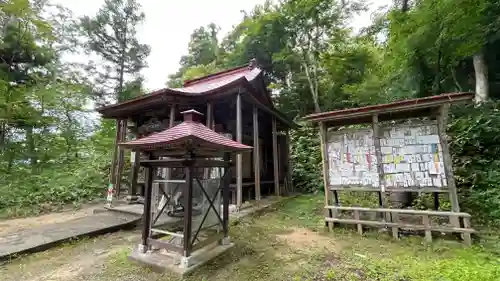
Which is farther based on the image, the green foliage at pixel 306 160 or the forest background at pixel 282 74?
the green foliage at pixel 306 160

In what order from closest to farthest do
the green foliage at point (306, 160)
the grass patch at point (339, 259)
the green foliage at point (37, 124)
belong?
the grass patch at point (339, 259) → the green foliage at point (37, 124) → the green foliage at point (306, 160)

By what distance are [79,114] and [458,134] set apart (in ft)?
48.8

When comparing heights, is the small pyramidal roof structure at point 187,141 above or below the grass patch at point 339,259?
above

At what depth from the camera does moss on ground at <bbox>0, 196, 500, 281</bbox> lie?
289 cm

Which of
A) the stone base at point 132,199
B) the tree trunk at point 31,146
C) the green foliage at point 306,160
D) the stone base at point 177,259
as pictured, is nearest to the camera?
the stone base at point 177,259

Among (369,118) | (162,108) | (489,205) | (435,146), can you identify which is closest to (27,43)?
(162,108)

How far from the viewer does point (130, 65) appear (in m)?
A: 15.4

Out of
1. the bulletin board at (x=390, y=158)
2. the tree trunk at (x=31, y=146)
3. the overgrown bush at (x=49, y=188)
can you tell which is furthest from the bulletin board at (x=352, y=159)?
the tree trunk at (x=31, y=146)

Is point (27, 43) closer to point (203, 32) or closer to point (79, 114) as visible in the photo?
point (79, 114)

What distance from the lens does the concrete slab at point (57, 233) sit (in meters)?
3.85

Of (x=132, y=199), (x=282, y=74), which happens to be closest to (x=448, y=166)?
(x=132, y=199)

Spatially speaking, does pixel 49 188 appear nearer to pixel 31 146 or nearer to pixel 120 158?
pixel 31 146

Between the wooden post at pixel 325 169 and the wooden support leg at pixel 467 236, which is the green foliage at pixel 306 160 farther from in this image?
the wooden support leg at pixel 467 236

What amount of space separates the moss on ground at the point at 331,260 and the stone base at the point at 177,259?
91mm
